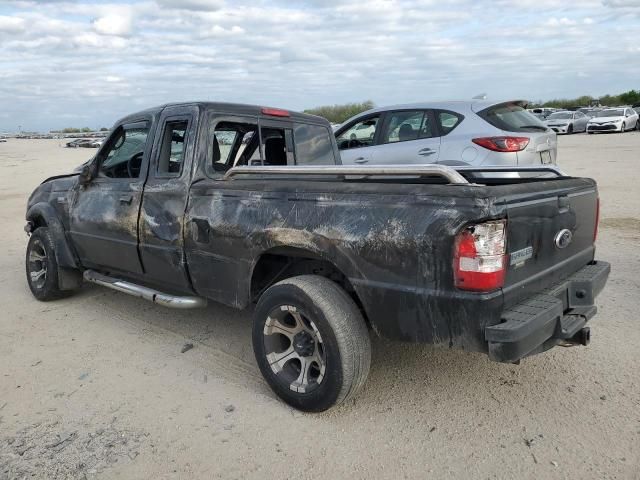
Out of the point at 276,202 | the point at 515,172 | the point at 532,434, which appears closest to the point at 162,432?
the point at 276,202

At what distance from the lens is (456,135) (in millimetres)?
7570

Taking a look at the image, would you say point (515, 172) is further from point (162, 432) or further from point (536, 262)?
point (162, 432)

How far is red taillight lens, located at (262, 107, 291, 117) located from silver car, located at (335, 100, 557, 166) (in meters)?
3.11

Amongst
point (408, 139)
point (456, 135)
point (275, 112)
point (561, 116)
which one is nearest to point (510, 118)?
point (456, 135)

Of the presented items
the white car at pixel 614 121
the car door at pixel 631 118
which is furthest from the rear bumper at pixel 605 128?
the car door at pixel 631 118

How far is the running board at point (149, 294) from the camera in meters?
4.16

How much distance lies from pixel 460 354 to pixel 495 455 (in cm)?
126

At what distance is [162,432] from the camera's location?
325 centimetres

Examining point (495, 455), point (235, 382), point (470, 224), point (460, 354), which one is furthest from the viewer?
point (460, 354)

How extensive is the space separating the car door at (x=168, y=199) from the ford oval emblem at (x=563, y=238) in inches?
98.8

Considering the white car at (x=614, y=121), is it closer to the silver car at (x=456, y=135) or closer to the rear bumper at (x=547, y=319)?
the silver car at (x=456, y=135)

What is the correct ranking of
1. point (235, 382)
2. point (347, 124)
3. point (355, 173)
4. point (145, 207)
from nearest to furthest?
point (355, 173), point (235, 382), point (145, 207), point (347, 124)

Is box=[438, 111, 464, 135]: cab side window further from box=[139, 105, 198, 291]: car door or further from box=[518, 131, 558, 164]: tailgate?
box=[139, 105, 198, 291]: car door

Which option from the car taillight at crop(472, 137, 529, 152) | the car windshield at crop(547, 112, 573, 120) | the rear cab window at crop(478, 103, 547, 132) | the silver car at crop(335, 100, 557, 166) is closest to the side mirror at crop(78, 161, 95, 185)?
the silver car at crop(335, 100, 557, 166)
